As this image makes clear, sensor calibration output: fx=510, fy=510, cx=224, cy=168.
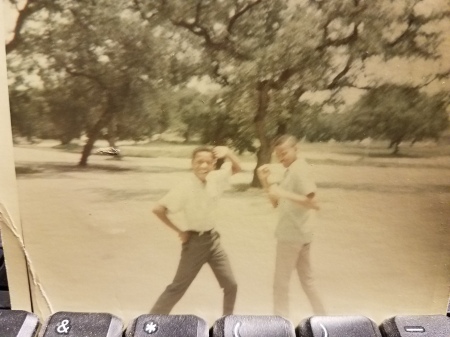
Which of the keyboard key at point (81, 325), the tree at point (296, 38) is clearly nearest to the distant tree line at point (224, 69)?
the tree at point (296, 38)

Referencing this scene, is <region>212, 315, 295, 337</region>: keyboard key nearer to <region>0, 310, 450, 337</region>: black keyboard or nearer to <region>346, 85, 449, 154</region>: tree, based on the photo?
<region>0, 310, 450, 337</region>: black keyboard

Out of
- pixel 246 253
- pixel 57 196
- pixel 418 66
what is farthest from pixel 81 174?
pixel 418 66

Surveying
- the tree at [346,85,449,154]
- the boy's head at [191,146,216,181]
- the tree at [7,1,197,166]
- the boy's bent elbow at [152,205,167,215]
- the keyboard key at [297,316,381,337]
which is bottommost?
the keyboard key at [297,316,381,337]

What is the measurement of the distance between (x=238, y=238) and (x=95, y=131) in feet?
0.40

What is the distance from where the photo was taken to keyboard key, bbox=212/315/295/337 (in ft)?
1.19

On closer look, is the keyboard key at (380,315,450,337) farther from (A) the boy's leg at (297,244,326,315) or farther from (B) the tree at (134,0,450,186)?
(B) the tree at (134,0,450,186)

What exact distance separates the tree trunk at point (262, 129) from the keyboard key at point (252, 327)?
0.10 meters

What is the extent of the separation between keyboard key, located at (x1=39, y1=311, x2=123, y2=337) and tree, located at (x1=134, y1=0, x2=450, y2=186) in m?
0.19

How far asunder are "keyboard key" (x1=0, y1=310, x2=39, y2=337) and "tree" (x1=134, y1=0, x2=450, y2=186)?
0.22 m

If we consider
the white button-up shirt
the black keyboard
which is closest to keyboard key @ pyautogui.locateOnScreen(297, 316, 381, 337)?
the black keyboard

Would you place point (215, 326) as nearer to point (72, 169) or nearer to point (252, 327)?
point (252, 327)

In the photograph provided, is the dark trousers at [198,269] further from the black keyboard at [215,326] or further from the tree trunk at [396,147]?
the tree trunk at [396,147]

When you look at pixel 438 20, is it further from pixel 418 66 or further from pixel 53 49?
pixel 53 49

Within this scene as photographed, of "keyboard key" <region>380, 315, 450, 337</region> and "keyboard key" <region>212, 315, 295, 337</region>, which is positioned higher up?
"keyboard key" <region>380, 315, 450, 337</region>
